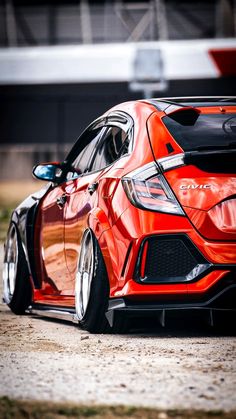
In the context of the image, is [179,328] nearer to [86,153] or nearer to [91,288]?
[91,288]

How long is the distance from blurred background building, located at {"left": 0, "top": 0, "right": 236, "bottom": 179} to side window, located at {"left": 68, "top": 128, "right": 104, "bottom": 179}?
20540 mm

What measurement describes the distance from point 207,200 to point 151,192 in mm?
331

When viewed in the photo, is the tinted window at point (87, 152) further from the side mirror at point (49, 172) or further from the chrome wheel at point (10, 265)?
the chrome wheel at point (10, 265)

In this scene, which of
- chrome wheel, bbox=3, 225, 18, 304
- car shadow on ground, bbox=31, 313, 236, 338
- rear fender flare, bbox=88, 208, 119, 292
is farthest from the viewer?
chrome wheel, bbox=3, 225, 18, 304

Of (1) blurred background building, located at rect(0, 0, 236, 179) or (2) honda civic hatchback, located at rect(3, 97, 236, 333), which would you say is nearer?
(2) honda civic hatchback, located at rect(3, 97, 236, 333)

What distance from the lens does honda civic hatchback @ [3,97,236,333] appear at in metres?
7.61

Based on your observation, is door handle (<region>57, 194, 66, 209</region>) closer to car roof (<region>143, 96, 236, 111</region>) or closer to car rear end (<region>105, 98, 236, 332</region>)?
car roof (<region>143, 96, 236, 111</region>)

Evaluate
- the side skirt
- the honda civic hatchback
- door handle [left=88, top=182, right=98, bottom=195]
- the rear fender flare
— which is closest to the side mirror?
the honda civic hatchback

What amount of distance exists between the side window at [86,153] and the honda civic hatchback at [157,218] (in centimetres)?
17

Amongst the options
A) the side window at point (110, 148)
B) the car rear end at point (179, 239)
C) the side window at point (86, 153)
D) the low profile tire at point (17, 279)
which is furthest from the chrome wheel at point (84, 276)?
the low profile tire at point (17, 279)

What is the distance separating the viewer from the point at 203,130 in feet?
26.2

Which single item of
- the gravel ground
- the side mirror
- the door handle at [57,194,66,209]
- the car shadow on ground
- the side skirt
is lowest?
the gravel ground

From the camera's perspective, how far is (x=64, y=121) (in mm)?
31719

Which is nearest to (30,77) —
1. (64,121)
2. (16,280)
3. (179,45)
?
(64,121)
